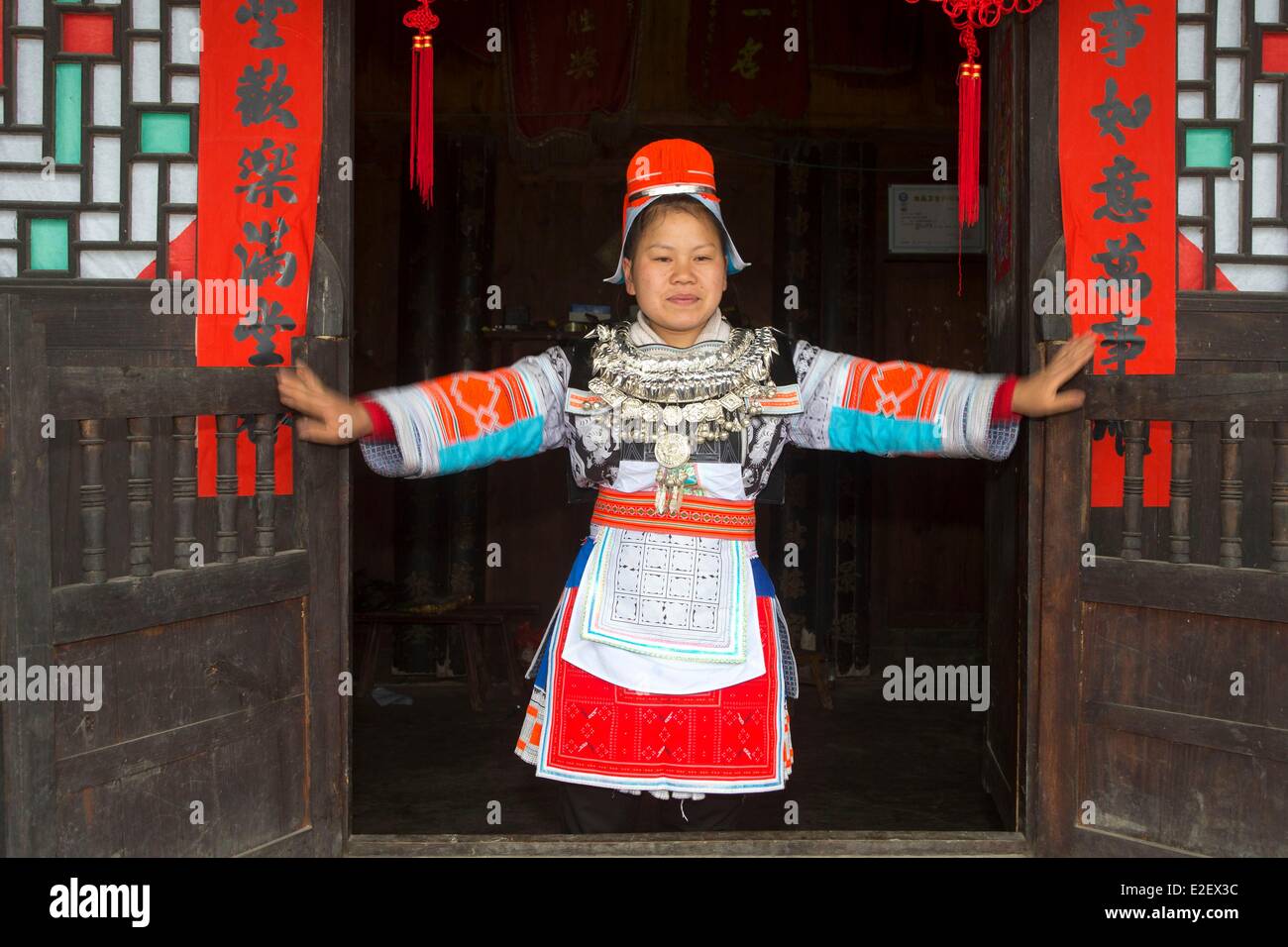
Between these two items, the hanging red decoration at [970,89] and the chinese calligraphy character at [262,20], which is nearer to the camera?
the chinese calligraphy character at [262,20]

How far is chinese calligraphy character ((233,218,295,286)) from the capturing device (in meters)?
3.25

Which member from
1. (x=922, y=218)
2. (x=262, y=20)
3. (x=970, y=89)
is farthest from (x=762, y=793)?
(x=922, y=218)

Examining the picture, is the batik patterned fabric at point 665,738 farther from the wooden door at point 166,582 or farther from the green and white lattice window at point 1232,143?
the green and white lattice window at point 1232,143

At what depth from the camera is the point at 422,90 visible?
344cm

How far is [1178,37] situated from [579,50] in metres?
2.99

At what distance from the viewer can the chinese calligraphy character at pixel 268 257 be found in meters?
3.25

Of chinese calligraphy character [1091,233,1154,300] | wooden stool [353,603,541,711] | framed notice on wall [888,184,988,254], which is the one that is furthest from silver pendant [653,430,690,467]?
framed notice on wall [888,184,988,254]

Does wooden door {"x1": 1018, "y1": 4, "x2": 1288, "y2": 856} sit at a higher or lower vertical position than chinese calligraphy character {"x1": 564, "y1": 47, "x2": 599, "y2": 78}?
lower

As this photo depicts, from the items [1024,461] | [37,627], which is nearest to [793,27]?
[1024,461]

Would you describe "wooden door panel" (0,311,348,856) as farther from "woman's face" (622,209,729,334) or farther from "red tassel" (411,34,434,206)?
"woman's face" (622,209,729,334)

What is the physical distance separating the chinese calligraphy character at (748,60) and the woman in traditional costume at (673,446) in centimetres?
300

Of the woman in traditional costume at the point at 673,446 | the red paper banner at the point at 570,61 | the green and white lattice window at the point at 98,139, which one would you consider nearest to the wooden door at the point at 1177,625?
the woman in traditional costume at the point at 673,446

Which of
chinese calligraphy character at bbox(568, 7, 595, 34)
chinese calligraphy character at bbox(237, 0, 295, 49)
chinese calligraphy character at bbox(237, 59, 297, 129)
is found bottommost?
chinese calligraphy character at bbox(237, 59, 297, 129)

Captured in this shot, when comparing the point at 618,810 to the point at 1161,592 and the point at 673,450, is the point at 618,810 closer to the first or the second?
the point at 673,450
